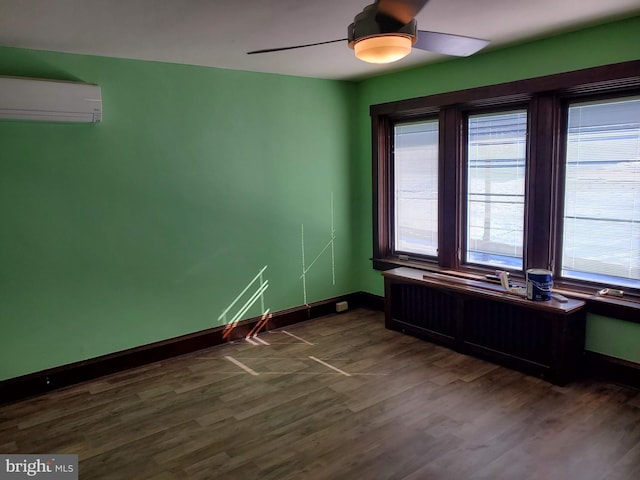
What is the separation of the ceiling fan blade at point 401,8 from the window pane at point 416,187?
2.66 metres

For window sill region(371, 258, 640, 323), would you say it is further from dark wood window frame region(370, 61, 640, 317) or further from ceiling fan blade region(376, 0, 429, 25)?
ceiling fan blade region(376, 0, 429, 25)

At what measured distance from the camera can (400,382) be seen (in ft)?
11.8

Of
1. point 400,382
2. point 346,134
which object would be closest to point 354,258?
point 346,134

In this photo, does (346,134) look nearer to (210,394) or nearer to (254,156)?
(254,156)

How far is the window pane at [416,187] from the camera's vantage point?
472 cm

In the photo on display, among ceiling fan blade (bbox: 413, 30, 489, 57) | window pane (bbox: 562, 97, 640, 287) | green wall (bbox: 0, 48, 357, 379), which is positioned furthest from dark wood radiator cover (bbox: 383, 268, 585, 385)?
ceiling fan blade (bbox: 413, 30, 489, 57)

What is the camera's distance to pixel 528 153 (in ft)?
12.8

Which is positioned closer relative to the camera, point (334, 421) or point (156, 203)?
point (334, 421)

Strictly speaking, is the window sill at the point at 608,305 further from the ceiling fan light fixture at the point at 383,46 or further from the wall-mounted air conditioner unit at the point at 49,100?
the wall-mounted air conditioner unit at the point at 49,100

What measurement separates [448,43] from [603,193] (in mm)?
1799

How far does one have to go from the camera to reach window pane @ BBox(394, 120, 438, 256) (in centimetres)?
472

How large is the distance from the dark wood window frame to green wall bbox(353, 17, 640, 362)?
73 mm

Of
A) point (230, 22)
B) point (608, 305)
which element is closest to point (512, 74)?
point (608, 305)

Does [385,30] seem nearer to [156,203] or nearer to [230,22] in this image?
[230,22]
